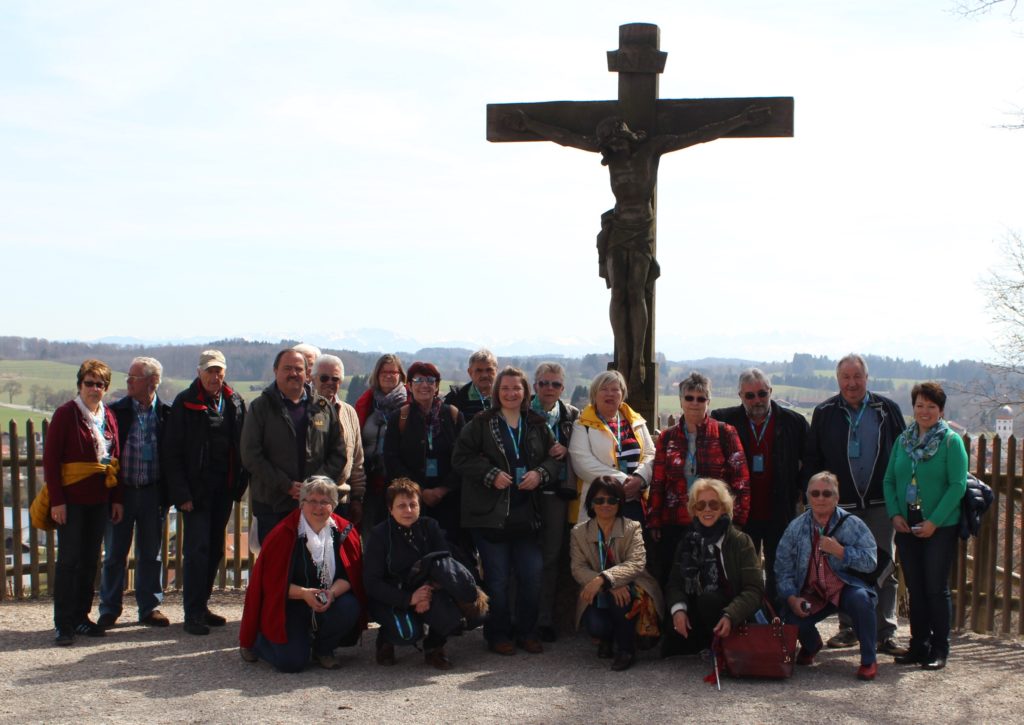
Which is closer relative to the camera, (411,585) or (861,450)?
(411,585)

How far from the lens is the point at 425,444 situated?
274 inches

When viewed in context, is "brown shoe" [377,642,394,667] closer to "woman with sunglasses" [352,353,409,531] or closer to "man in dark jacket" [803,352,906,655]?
"woman with sunglasses" [352,353,409,531]

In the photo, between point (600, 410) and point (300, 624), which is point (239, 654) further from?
point (600, 410)

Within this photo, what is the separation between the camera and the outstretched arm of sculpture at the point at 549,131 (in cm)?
793

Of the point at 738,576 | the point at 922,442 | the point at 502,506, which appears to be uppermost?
the point at 922,442

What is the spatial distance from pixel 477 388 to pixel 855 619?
9.36 feet

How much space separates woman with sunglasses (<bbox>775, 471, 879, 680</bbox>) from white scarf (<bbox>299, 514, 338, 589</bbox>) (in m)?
2.69

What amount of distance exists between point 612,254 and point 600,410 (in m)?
1.46

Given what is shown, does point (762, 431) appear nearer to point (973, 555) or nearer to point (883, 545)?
point (883, 545)

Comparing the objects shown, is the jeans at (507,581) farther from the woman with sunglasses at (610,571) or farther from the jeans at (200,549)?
the jeans at (200,549)

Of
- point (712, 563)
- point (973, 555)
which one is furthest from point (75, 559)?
point (973, 555)

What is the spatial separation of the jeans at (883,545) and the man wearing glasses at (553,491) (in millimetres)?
1847

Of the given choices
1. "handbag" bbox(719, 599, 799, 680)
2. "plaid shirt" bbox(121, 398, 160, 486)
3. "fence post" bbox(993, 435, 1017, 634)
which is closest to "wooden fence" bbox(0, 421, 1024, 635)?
"fence post" bbox(993, 435, 1017, 634)

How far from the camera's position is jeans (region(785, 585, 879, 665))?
241 inches
